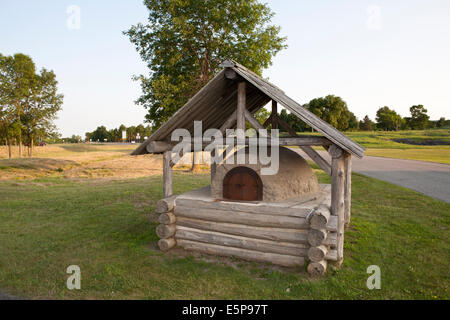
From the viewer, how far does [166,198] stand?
7887mm

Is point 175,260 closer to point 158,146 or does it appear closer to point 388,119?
point 158,146

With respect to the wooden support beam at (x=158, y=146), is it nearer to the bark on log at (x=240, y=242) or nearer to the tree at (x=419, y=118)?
the bark on log at (x=240, y=242)

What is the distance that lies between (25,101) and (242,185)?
114 feet

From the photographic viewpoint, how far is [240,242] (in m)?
6.93

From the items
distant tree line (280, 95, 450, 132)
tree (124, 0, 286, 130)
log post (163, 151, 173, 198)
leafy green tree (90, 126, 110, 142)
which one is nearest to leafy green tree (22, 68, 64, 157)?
tree (124, 0, 286, 130)

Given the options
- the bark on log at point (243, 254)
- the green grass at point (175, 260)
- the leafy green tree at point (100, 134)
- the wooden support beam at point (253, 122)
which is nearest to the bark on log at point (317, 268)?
the green grass at point (175, 260)

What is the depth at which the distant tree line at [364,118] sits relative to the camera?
69500 mm

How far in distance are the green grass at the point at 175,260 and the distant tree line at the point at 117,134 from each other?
8874cm

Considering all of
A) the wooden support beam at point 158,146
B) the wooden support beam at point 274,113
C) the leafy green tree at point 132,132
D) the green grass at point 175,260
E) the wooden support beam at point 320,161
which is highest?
the leafy green tree at point 132,132

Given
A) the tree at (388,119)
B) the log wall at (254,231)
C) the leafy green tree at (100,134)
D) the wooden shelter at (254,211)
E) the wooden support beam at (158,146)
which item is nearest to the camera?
the log wall at (254,231)

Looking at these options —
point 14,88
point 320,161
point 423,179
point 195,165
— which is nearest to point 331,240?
point 320,161
